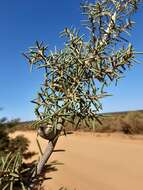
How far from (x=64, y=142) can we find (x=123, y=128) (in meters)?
3.34

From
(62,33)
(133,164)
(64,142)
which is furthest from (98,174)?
(62,33)

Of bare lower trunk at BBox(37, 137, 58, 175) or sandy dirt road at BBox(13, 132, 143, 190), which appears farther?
sandy dirt road at BBox(13, 132, 143, 190)

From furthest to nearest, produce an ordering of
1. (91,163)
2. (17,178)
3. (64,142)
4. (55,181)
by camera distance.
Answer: (64,142) < (91,163) < (55,181) < (17,178)

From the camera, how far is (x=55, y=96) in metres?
2.22

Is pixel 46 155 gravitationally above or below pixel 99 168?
above

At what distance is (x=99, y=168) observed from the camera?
9.84 meters

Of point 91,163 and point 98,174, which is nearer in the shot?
point 98,174

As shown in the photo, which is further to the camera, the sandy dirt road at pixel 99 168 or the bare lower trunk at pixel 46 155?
the sandy dirt road at pixel 99 168

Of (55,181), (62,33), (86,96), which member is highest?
(62,33)

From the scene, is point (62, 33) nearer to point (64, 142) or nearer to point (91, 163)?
point (91, 163)

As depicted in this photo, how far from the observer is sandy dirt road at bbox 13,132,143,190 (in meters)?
8.52

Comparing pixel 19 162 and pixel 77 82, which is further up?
pixel 77 82

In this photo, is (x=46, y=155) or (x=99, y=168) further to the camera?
(x=99, y=168)

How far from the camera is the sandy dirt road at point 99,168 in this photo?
8.52 metres
